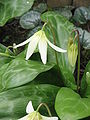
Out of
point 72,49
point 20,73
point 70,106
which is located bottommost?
point 70,106

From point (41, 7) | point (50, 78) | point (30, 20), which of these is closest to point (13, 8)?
point (30, 20)

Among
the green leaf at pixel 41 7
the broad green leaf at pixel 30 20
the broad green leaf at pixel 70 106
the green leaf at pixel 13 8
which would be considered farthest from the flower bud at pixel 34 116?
the green leaf at pixel 41 7

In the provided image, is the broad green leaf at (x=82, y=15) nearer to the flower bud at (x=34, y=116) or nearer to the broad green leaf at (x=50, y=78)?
the broad green leaf at (x=50, y=78)

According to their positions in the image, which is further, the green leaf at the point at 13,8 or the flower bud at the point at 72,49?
the green leaf at the point at 13,8

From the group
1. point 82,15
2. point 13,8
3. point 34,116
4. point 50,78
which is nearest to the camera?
point 34,116

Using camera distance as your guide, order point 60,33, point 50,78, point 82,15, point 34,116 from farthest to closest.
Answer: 1. point 82,15
2. point 60,33
3. point 50,78
4. point 34,116

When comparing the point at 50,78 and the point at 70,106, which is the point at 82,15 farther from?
the point at 70,106

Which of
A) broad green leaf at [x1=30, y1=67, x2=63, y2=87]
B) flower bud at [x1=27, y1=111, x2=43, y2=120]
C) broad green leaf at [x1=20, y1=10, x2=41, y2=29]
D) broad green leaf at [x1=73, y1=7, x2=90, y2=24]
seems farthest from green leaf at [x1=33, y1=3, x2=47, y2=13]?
flower bud at [x1=27, y1=111, x2=43, y2=120]

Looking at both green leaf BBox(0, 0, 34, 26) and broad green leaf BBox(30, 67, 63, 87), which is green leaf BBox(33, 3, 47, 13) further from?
broad green leaf BBox(30, 67, 63, 87)

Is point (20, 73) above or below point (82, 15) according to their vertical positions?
below
